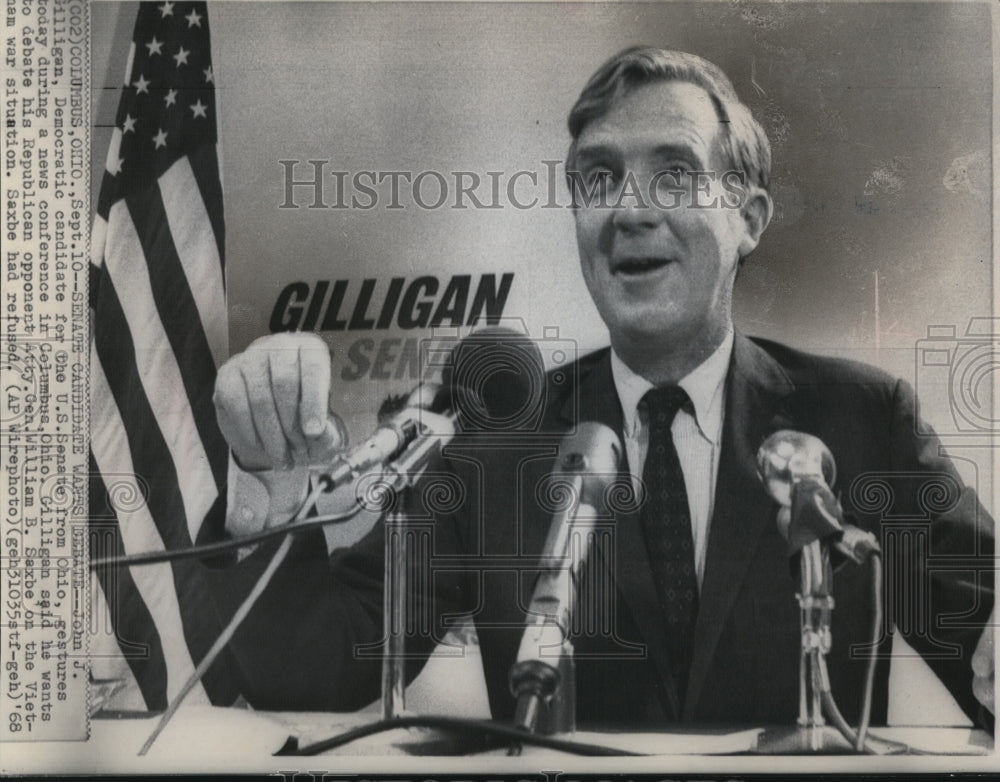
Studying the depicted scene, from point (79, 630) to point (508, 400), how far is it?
1873 millimetres

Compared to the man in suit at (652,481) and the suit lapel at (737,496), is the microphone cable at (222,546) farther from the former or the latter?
the suit lapel at (737,496)

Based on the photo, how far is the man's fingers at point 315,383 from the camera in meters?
3.99

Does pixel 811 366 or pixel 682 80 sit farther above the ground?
pixel 682 80

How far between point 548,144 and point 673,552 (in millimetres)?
1641

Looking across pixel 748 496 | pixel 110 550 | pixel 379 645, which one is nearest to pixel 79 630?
pixel 110 550

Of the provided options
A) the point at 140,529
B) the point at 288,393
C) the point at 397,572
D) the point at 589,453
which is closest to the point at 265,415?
the point at 288,393

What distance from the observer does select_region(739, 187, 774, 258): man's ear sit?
13.2 ft

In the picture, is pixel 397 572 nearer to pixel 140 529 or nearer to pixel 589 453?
pixel 589 453

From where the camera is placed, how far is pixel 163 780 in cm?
399

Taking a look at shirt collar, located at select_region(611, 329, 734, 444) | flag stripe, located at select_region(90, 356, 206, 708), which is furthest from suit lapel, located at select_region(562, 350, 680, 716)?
flag stripe, located at select_region(90, 356, 206, 708)

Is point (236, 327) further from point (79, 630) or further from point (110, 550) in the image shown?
point (79, 630)

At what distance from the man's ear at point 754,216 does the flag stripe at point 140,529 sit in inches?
97.0

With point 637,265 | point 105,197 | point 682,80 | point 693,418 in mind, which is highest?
point 682,80

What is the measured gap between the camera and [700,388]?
4.03 metres
